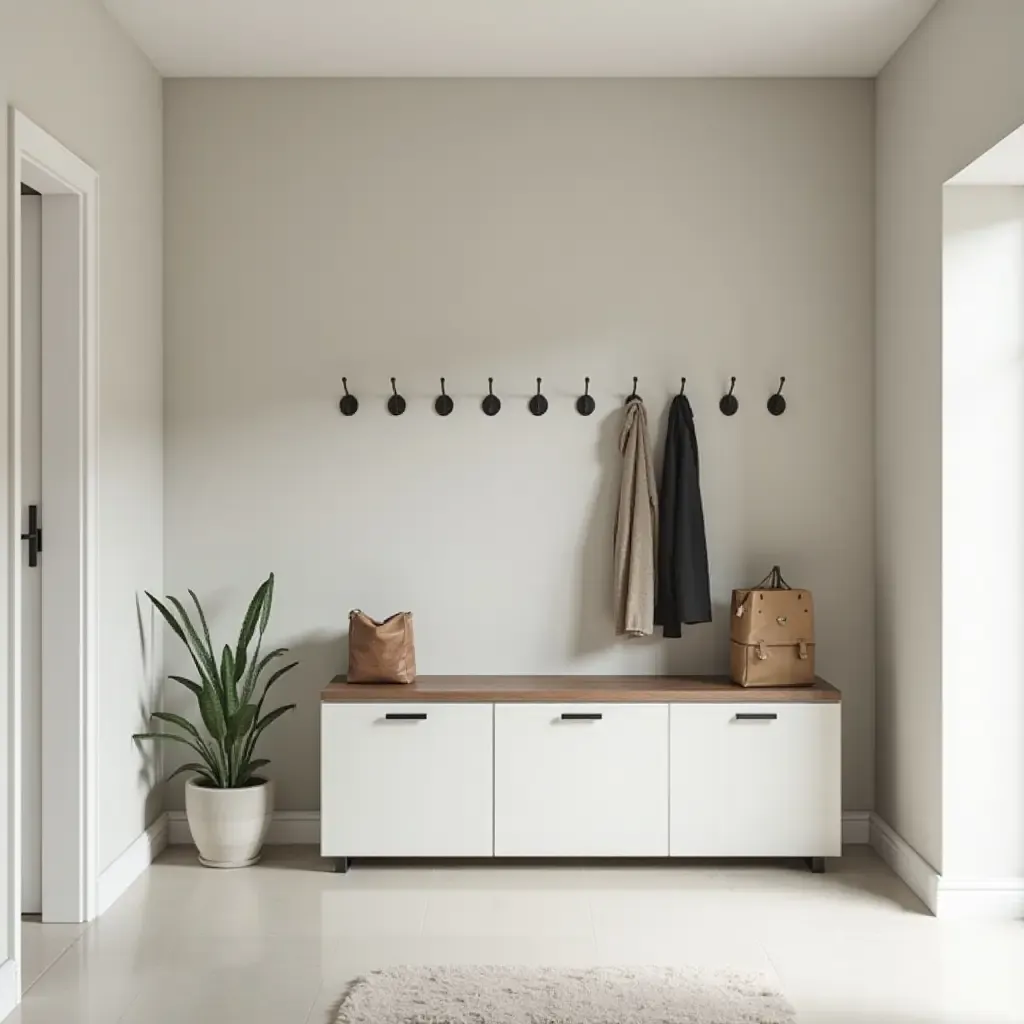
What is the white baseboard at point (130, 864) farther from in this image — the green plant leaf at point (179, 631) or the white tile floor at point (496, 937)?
the green plant leaf at point (179, 631)

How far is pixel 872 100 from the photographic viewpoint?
458cm

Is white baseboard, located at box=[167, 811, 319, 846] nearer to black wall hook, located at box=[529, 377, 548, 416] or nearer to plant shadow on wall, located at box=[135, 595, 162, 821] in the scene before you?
plant shadow on wall, located at box=[135, 595, 162, 821]

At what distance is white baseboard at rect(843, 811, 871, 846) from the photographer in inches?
181

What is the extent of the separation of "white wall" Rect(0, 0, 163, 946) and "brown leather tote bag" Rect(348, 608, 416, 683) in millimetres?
731

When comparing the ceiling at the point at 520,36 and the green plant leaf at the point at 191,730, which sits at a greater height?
the ceiling at the point at 520,36

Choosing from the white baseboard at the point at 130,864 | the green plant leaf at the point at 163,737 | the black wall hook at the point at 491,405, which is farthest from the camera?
the black wall hook at the point at 491,405

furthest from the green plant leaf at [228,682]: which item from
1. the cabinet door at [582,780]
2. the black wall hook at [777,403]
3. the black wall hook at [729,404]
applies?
the black wall hook at [777,403]

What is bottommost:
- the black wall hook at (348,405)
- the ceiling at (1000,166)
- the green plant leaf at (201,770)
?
the green plant leaf at (201,770)

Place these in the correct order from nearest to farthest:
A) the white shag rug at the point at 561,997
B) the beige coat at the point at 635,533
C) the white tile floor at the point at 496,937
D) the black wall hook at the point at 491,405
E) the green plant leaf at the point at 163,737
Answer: the white shag rug at the point at 561,997
the white tile floor at the point at 496,937
the green plant leaf at the point at 163,737
the beige coat at the point at 635,533
the black wall hook at the point at 491,405

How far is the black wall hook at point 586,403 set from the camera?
4.56 metres

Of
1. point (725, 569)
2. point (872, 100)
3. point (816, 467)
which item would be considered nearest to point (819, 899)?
point (725, 569)

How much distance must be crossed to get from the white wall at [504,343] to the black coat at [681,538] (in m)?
0.10

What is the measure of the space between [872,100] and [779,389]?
1.08 m

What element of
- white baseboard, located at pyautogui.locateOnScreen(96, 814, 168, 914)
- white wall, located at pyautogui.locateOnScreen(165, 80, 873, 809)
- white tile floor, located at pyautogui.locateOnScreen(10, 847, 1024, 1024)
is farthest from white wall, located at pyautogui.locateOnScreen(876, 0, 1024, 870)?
white baseboard, located at pyautogui.locateOnScreen(96, 814, 168, 914)
